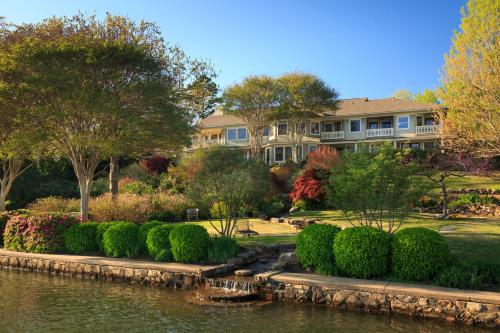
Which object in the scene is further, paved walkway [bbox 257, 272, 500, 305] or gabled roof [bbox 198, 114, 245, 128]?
gabled roof [bbox 198, 114, 245, 128]

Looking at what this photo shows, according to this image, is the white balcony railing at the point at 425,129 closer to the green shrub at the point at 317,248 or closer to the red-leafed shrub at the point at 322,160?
the red-leafed shrub at the point at 322,160

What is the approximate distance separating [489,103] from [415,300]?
1048 cm

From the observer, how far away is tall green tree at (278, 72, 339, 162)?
137 ft

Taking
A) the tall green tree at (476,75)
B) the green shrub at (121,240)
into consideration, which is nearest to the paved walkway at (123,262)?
the green shrub at (121,240)

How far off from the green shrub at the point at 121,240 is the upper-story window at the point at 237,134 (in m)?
35.3

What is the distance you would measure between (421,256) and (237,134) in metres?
40.1

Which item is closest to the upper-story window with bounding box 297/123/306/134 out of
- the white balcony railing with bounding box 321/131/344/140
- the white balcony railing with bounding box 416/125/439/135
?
the white balcony railing with bounding box 321/131/344/140

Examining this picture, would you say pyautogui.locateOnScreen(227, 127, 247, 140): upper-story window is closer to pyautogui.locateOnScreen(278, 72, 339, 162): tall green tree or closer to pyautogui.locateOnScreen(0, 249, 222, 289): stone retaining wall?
pyautogui.locateOnScreen(278, 72, 339, 162): tall green tree

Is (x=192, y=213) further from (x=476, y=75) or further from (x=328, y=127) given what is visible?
(x=328, y=127)

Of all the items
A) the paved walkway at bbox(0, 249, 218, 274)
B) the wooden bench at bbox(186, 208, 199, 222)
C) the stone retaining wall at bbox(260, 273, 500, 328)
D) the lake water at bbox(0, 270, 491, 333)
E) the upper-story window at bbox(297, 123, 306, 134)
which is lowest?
the lake water at bbox(0, 270, 491, 333)

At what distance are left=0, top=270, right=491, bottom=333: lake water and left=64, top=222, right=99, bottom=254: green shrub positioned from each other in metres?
3.62

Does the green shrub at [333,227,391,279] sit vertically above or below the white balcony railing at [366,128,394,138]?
below

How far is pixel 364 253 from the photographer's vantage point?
1090 cm

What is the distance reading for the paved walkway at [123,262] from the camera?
12198 mm
